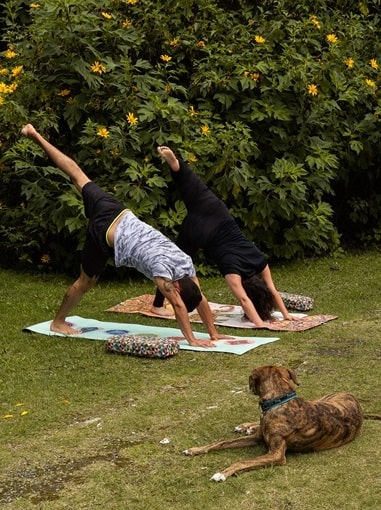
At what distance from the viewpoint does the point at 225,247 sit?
8711 mm

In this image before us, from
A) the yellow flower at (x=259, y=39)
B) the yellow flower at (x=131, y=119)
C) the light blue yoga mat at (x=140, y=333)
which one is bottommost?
the light blue yoga mat at (x=140, y=333)

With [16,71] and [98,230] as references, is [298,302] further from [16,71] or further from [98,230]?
[16,71]

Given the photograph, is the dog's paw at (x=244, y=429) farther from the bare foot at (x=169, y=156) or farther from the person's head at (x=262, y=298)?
the bare foot at (x=169, y=156)

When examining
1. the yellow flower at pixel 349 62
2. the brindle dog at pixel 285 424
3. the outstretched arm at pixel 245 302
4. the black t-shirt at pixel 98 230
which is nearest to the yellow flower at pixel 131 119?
the black t-shirt at pixel 98 230

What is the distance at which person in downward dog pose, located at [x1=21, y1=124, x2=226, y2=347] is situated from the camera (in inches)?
300

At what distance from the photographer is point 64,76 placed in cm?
1072

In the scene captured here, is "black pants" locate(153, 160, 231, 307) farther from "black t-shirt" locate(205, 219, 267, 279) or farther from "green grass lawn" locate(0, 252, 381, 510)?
"green grass lawn" locate(0, 252, 381, 510)

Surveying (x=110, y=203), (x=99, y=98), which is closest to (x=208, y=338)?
(x=110, y=203)

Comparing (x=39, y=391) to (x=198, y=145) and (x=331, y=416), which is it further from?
(x=198, y=145)

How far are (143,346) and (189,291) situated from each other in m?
0.70

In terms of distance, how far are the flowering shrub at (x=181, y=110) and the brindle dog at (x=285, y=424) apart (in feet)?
17.3

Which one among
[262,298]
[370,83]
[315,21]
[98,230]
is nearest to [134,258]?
[98,230]

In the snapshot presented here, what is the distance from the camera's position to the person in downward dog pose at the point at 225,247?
337 inches

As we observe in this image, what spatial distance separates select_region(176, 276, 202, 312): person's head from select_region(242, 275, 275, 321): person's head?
1018mm
